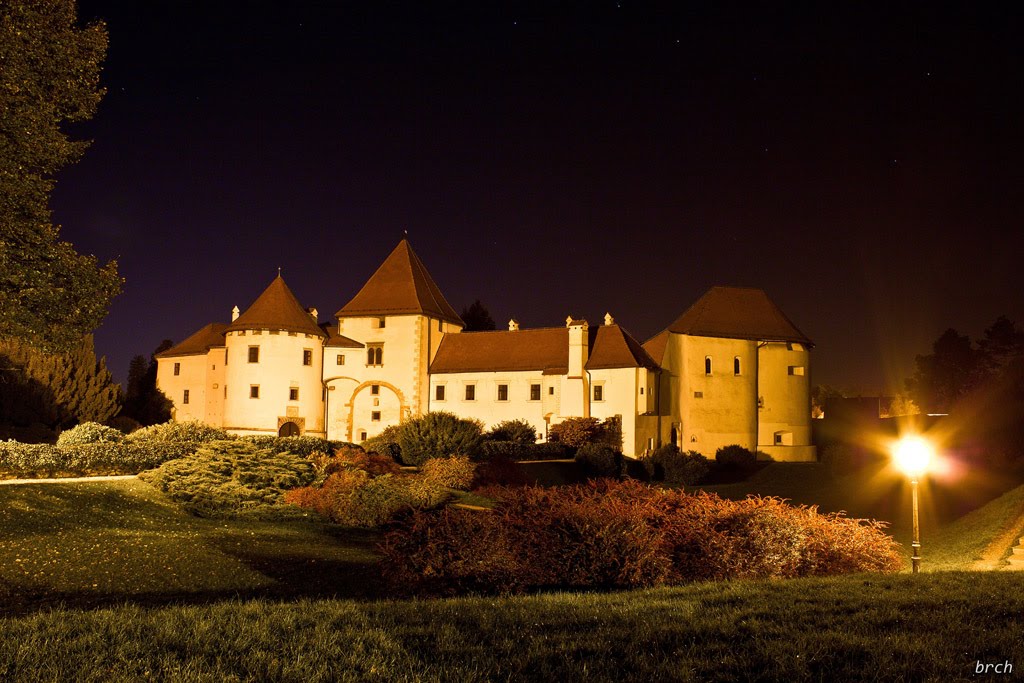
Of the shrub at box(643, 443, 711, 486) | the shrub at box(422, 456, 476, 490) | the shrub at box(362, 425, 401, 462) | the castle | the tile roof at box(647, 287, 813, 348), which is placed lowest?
the shrub at box(643, 443, 711, 486)

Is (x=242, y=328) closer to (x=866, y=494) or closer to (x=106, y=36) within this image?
(x=106, y=36)

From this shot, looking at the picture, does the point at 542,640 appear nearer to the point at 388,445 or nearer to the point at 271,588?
the point at 271,588

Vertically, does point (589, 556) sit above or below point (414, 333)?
below

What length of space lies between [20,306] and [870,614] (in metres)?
19.6

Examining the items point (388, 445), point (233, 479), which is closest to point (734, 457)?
point (388, 445)

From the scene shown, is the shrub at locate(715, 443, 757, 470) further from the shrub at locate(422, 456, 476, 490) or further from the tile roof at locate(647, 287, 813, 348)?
the shrub at locate(422, 456, 476, 490)

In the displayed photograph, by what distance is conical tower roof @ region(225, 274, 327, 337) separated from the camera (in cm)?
5225

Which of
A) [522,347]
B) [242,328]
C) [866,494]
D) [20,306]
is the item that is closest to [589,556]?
[20,306]

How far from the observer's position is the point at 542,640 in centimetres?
713

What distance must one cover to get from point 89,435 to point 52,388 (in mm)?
20142

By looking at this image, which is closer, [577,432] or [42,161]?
[42,161]

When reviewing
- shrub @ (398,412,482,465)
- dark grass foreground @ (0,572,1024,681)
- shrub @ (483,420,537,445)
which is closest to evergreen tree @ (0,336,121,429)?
shrub @ (398,412,482,465)

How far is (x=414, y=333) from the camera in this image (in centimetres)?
5338

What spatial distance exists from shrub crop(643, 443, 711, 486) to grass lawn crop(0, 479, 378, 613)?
85.2 ft
